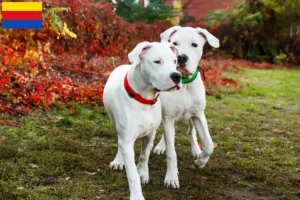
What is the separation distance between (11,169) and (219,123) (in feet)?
14.0

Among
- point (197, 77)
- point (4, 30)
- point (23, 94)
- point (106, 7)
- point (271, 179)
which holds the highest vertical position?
point (106, 7)

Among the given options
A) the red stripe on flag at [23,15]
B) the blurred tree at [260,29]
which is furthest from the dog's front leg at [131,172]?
the blurred tree at [260,29]

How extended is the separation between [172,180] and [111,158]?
1.15m

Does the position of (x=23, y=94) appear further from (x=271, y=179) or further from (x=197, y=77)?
(x=271, y=179)

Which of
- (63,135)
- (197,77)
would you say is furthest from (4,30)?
(197,77)

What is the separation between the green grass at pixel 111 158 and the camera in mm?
4609

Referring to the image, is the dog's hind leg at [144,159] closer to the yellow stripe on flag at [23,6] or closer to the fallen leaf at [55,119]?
the fallen leaf at [55,119]

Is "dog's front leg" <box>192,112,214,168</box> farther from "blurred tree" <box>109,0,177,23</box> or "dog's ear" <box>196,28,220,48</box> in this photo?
"blurred tree" <box>109,0,177,23</box>

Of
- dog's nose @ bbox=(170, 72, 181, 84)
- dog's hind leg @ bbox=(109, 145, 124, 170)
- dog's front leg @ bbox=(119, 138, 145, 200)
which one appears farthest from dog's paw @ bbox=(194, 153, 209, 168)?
dog's nose @ bbox=(170, 72, 181, 84)

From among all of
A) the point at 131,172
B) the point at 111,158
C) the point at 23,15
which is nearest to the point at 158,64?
the point at 131,172

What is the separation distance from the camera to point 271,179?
5191 mm

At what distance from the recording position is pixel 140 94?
4.43 meters

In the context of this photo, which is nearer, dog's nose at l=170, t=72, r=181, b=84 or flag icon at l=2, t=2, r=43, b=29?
dog's nose at l=170, t=72, r=181, b=84

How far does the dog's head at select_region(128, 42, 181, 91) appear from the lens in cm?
418
